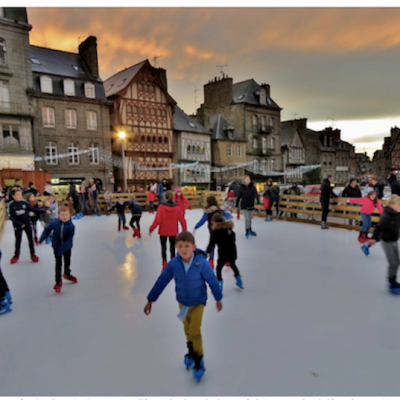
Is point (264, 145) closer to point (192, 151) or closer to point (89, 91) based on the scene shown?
point (192, 151)

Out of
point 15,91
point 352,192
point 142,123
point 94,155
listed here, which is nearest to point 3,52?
point 15,91

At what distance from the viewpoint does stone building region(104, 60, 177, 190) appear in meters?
24.3

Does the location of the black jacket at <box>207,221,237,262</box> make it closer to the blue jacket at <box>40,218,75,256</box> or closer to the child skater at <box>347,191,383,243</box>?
the blue jacket at <box>40,218,75,256</box>

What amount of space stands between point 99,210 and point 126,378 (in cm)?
1389

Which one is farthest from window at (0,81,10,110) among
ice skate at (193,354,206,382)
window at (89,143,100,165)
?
ice skate at (193,354,206,382)

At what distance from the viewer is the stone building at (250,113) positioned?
33031mm

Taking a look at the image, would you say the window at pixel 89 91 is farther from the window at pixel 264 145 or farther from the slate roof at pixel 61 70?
the window at pixel 264 145

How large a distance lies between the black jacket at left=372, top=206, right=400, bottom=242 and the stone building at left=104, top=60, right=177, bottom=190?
21.1 meters

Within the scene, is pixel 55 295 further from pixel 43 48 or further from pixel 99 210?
pixel 43 48

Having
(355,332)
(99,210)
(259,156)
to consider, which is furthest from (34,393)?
(259,156)

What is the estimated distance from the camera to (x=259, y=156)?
34688 mm

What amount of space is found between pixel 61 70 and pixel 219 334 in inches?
978

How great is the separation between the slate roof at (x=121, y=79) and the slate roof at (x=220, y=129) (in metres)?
9.89

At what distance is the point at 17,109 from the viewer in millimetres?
19547
